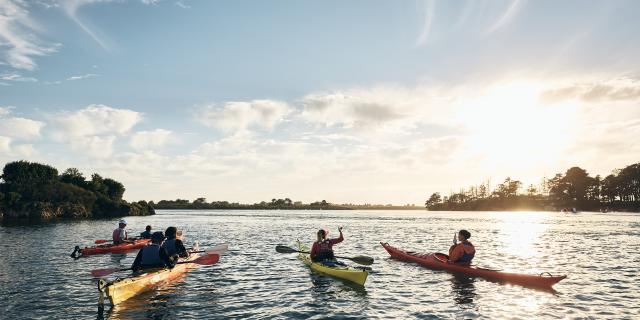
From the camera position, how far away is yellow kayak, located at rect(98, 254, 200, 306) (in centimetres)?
1453

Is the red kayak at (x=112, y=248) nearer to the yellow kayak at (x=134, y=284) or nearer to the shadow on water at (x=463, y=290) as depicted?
the yellow kayak at (x=134, y=284)

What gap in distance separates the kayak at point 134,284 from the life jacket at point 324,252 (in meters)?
7.49

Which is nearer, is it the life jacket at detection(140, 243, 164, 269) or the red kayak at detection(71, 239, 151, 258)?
the life jacket at detection(140, 243, 164, 269)

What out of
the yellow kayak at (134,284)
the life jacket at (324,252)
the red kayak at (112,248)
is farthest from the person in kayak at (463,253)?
the red kayak at (112,248)

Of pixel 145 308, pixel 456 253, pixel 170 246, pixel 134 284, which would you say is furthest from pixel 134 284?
pixel 456 253

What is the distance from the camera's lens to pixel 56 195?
105m

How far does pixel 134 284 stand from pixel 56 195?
356ft

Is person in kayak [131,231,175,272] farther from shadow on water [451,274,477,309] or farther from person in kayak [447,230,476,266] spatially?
person in kayak [447,230,476,266]

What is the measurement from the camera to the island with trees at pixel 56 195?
93312 mm

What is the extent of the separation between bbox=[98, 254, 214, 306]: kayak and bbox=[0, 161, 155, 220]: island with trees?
8838 cm

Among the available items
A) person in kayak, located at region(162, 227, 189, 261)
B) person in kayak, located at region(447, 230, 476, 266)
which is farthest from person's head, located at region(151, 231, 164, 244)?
person in kayak, located at region(447, 230, 476, 266)

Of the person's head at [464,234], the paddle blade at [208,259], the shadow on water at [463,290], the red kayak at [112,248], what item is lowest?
the shadow on water at [463,290]

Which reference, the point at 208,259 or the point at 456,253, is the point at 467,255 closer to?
the point at 456,253

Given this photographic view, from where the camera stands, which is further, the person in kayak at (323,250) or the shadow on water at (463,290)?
the person in kayak at (323,250)
